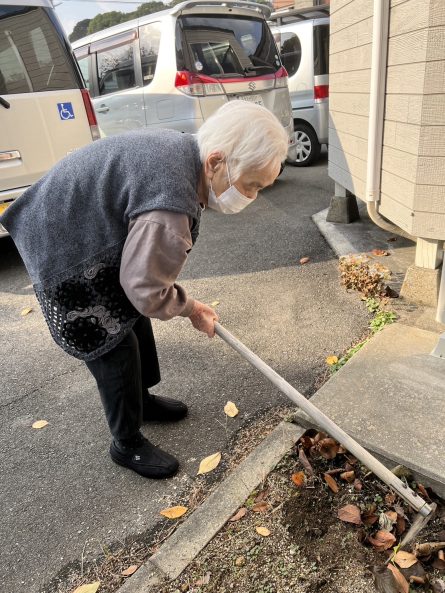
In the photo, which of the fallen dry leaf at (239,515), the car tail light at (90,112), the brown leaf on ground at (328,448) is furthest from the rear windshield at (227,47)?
the fallen dry leaf at (239,515)

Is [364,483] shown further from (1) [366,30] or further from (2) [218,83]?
(2) [218,83]

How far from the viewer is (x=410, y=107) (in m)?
2.66

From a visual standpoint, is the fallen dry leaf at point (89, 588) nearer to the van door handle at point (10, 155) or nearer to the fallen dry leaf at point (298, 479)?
the fallen dry leaf at point (298, 479)

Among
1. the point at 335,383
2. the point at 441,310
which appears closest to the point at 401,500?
the point at 335,383

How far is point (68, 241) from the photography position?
1.66 m

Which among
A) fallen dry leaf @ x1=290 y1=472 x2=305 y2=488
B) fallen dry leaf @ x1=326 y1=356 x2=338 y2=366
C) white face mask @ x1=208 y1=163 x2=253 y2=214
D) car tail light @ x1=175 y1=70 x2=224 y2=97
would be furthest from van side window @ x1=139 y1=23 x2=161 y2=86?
fallen dry leaf @ x1=290 y1=472 x2=305 y2=488

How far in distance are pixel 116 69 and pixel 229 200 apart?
5.36 metres

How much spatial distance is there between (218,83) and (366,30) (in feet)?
8.13

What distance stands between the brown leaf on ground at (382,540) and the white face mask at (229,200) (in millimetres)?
1299

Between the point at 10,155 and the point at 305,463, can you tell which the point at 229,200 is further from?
the point at 10,155

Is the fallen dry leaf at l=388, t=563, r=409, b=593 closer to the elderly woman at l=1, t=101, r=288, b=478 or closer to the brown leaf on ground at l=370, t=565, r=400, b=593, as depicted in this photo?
the brown leaf on ground at l=370, t=565, r=400, b=593

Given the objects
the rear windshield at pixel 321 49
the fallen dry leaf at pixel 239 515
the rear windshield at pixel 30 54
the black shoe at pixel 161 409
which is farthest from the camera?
the rear windshield at pixel 321 49

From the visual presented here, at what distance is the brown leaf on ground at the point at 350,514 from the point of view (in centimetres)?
177

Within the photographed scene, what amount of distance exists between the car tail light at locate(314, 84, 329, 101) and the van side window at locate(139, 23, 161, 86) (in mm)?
2607
